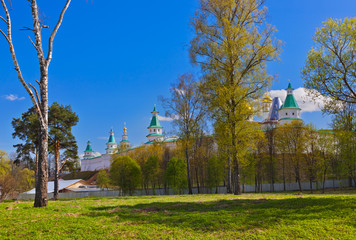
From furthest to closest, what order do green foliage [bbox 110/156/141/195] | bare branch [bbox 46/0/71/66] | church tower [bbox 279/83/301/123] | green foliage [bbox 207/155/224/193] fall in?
church tower [bbox 279/83/301/123] < green foliage [bbox 110/156/141/195] < green foliage [bbox 207/155/224/193] < bare branch [bbox 46/0/71/66]

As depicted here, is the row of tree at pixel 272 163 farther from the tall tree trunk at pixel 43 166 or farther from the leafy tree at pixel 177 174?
the tall tree trunk at pixel 43 166

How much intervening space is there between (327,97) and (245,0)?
7.74 metres

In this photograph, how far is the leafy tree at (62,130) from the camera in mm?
26781

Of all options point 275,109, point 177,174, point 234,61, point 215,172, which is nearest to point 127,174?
point 177,174

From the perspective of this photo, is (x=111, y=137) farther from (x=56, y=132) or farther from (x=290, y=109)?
(x=56, y=132)

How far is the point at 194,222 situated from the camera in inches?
293

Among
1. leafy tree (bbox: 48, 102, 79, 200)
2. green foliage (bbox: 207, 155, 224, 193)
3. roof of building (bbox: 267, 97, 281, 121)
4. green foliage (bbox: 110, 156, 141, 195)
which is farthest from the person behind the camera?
roof of building (bbox: 267, 97, 281, 121)

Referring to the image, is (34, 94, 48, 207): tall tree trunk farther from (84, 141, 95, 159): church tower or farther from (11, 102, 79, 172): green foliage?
(84, 141, 95, 159): church tower

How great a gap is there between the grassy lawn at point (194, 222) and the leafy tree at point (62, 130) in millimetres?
18705

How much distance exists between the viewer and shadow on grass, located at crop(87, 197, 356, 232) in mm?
7301

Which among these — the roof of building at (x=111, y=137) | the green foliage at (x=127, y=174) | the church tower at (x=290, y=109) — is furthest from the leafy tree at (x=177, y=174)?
the roof of building at (x=111, y=137)

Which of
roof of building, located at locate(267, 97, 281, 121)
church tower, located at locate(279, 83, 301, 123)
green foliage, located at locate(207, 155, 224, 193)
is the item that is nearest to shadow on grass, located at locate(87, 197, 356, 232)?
green foliage, located at locate(207, 155, 224, 193)

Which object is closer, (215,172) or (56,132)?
(56,132)

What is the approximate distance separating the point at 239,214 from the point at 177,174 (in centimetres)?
2782
